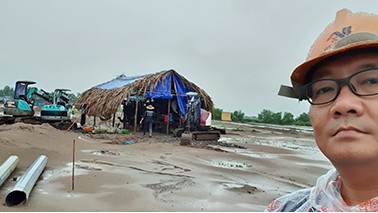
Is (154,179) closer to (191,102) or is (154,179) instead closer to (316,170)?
(316,170)

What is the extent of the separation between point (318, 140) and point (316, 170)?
907cm

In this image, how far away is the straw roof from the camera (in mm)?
17453

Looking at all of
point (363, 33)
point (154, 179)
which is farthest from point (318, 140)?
point (154, 179)

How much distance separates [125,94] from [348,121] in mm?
Answer: 16665

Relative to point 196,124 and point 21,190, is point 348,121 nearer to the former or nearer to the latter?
point 21,190

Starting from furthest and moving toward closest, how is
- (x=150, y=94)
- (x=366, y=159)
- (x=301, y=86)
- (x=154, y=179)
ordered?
(x=150, y=94)
(x=154, y=179)
(x=301, y=86)
(x=366, y=159)

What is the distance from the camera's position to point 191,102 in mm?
16734

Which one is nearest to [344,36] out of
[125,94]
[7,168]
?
[7,168]

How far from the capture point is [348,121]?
109 centimetres

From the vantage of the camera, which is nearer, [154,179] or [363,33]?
[363,33]

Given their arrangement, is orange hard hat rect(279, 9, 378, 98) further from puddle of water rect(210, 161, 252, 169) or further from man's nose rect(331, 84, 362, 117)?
puddle of water rect(210, 161, 252, 169)

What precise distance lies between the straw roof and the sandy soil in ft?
20.0

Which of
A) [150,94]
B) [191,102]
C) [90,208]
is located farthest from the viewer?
[150,94]

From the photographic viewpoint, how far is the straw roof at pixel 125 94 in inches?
687
